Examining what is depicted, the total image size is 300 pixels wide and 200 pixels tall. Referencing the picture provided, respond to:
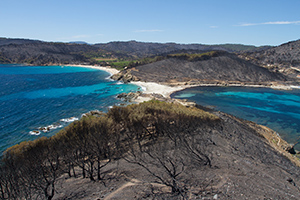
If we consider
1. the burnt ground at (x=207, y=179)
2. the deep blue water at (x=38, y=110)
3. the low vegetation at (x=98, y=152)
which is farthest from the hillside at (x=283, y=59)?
the low vegetation at (x=98, y=152)

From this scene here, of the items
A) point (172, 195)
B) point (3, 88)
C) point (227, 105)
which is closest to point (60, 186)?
point (172, 195)

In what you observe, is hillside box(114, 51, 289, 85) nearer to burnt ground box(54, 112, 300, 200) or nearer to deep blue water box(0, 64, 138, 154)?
deep blue water box(0, 64, 138, 154)

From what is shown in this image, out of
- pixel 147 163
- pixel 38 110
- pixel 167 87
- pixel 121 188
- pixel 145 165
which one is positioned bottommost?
pixel 38 110

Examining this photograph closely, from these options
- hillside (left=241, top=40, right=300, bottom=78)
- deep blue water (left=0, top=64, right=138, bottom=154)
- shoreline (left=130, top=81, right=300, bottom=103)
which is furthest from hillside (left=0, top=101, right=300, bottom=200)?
hillside (left=241, top=40, right=300, bottom=78)

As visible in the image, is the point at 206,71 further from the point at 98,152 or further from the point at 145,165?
the point at 98,152

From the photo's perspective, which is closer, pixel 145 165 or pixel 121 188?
pixel 121 188

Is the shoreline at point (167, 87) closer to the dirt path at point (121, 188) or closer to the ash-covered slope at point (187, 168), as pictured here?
the ash-covered slope at point (187, 168)

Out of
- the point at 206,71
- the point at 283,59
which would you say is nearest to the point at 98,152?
the point at 206,71
